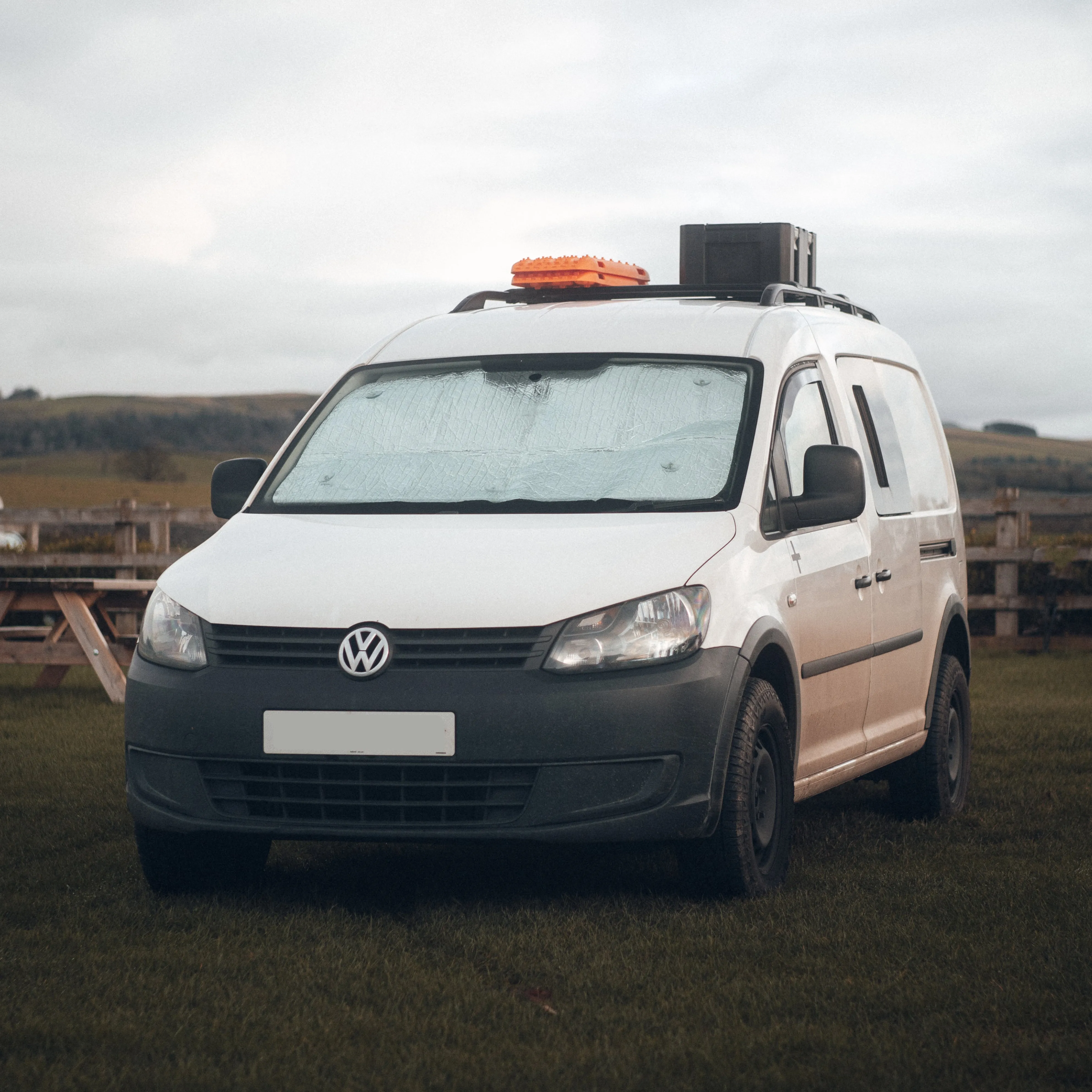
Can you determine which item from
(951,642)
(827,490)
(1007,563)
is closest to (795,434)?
(827,490)

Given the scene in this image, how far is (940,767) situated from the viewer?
24.7 feet

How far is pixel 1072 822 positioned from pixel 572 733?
3.08 metres

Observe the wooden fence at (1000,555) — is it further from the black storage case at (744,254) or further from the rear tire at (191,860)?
the rear tire at (191,860)

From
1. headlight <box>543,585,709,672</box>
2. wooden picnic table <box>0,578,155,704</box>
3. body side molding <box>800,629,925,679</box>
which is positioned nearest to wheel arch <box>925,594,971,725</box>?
body side molding <box>800,629,925,679</box>

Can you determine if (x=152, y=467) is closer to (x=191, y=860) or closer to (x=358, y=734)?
(x=191, y=860)

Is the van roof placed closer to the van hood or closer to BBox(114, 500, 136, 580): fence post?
the van hood

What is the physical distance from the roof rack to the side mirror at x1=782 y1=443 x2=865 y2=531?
98 cm

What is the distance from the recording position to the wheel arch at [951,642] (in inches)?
300

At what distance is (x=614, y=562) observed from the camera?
515 centimetres

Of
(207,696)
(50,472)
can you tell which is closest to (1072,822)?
(207,696)

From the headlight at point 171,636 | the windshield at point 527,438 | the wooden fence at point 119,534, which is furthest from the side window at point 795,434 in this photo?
the wooden fence at point 119,534

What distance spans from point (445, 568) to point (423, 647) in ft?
0.89

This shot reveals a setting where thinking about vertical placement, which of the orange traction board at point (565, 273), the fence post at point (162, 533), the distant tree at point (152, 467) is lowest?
the distant tree at point (152, 467)

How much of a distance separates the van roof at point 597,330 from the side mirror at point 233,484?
62 cm
